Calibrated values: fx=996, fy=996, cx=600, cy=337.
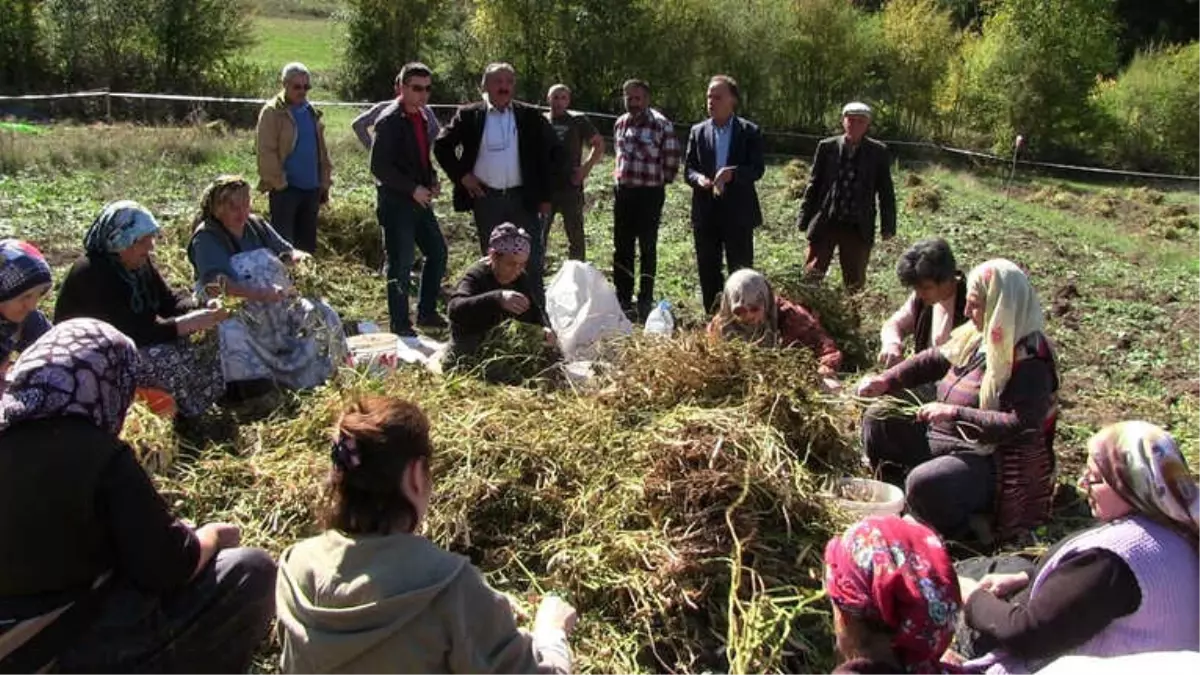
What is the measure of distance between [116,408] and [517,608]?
3.85 ft

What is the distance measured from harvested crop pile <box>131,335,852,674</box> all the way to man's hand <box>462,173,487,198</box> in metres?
2.43

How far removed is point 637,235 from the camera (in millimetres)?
7543

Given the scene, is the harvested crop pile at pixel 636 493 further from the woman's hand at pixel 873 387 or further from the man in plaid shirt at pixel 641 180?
the man in plaid shirt at pixel 641 180

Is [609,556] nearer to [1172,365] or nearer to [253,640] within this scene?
[253,640]

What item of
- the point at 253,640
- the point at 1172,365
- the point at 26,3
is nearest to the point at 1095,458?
the point at 253,640

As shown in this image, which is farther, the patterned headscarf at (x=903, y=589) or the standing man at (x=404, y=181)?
the standing man at (x=404, y=181)

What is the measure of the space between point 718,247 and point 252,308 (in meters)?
3.37

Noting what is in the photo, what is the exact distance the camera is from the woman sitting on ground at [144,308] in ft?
14.0

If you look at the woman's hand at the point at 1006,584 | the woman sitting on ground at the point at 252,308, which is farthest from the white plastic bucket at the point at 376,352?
the woman's hand at the point at 1006,584

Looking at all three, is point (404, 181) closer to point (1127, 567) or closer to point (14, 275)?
point (14, 275)

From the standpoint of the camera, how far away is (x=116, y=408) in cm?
250

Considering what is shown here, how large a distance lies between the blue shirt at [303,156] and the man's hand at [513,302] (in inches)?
99.8

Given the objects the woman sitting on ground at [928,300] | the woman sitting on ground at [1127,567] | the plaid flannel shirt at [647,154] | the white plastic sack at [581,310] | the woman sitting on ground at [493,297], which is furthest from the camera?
the plaid flannel shirt at [647,154]

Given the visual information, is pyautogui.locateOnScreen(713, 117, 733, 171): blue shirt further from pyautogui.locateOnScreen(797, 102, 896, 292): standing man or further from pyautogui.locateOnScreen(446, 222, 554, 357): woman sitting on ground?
pyautogui.locateOnScreen(446, 222, 554, 357): woman sitting on ground
